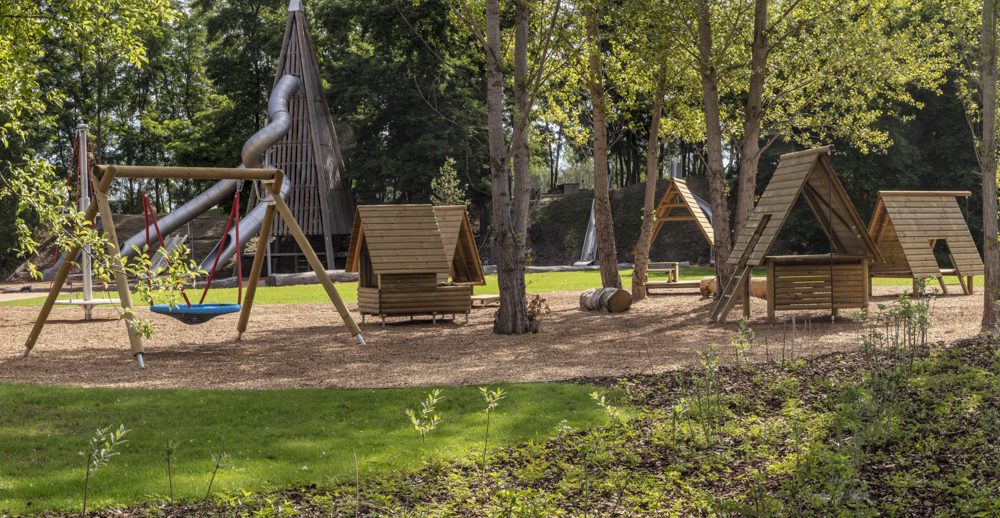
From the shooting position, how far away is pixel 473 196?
44.8 metres

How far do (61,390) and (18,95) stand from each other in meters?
4.43

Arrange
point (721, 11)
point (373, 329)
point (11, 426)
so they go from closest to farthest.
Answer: point (11, 426) → point (373, 329) → point (721, 11)

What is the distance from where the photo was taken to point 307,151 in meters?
36.9

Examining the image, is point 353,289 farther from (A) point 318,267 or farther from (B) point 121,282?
(B) point 121,282

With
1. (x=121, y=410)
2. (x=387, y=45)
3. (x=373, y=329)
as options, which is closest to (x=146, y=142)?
(x=387, y=45)

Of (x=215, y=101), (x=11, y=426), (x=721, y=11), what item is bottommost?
(x=11, y=426)

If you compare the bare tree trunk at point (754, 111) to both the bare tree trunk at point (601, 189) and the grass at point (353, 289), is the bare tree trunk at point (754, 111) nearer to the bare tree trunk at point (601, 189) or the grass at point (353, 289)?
the bare tree trunk at point (601, 189)

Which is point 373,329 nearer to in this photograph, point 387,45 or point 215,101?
point 387,45

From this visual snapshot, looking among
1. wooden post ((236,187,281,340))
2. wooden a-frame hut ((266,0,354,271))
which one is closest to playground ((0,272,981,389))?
wooden post ((236,187,281,340))

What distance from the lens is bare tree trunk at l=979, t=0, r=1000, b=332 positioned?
12.2 metres

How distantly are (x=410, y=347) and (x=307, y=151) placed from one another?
2442 cm

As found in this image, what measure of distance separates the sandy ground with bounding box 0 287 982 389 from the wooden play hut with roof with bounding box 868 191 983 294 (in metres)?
1.25

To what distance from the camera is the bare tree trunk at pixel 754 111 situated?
728 inches

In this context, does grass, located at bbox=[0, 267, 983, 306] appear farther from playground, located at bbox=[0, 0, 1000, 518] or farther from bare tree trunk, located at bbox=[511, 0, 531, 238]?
bare tree trunk, located at bbox=[511, 0, 531, 238]
